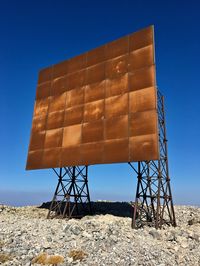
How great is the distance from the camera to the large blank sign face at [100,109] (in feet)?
66.2

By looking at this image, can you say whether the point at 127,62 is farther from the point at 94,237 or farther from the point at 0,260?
the point at 0,260

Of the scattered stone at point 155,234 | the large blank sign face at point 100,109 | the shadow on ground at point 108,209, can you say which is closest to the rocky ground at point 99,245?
the scattered stone at point 155,234

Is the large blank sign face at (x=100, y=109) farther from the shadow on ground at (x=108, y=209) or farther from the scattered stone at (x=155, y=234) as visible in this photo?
the shadow on ground at (x=108, y=209)

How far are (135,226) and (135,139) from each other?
594cm

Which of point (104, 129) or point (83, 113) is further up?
point (83, 113)

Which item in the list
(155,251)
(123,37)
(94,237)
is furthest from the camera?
(123,37)

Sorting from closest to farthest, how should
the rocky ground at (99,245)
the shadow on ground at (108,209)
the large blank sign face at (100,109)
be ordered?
the rocky ground at (99,245), the large blank sign face at (100,109), the shadow on ground at (108,209)

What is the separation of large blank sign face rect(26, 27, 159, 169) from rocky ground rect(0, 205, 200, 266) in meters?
5.10

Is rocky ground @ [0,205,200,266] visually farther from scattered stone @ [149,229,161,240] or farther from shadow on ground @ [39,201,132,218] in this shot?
shadow on ground @ [39,201,132,218]

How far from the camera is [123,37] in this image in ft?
77.2

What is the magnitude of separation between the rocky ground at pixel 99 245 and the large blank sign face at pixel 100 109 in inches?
201

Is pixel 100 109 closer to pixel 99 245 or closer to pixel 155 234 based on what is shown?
pixel 155 234

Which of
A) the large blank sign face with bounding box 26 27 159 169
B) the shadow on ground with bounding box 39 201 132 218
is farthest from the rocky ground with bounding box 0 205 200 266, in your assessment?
the shadow on ground with bounding box 39 201 132 218

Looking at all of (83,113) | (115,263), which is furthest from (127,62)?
(115,263)
